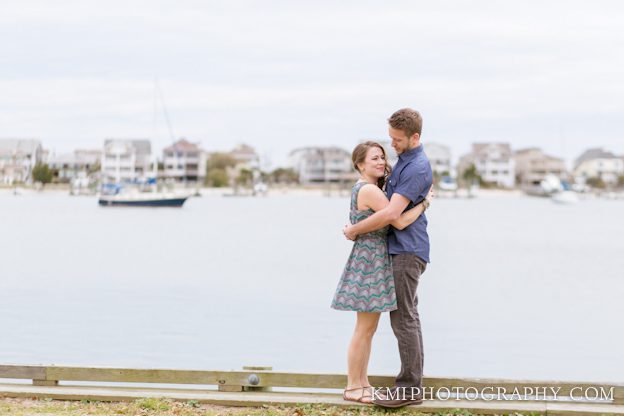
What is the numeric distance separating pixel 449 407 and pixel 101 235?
54201mm

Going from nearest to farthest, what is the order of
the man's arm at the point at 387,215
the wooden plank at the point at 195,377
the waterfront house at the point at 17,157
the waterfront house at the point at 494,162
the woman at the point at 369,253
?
the man's arm at the point at 387,215
the woman at the point at 369,253
the wooden plank at the point at 195,377
the waterfront house at the point at 17,157
the waterfront house at the point at 494,162

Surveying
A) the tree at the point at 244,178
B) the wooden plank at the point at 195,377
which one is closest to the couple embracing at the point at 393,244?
the wooden plank at the point at 195,377

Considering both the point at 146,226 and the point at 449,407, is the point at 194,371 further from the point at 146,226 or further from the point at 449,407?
the point at 146,226

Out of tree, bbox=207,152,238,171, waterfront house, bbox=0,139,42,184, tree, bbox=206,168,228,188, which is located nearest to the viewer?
waterfront house, bbox=0,139,42,184

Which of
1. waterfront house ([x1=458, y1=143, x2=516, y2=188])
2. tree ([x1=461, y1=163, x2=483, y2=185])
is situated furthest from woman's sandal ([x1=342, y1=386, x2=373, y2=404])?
waterfront house ([x1=458, y1=143, x2=516, y2=188])

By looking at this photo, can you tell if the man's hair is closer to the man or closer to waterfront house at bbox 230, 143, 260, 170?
the man

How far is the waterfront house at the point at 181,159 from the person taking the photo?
16062 cm

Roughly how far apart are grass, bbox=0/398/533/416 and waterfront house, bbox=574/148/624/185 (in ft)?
631

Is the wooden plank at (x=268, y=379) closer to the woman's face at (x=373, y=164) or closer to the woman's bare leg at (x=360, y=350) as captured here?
the woman's bare leg at (x=360, y=350)

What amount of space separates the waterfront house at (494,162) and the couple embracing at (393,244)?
16702 centimetres

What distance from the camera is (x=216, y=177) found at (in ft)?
582

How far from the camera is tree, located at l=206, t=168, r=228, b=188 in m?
178

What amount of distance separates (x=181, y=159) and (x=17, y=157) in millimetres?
29780

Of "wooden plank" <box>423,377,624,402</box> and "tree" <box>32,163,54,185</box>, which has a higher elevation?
"tree" <box>32,163,54,185</box>
